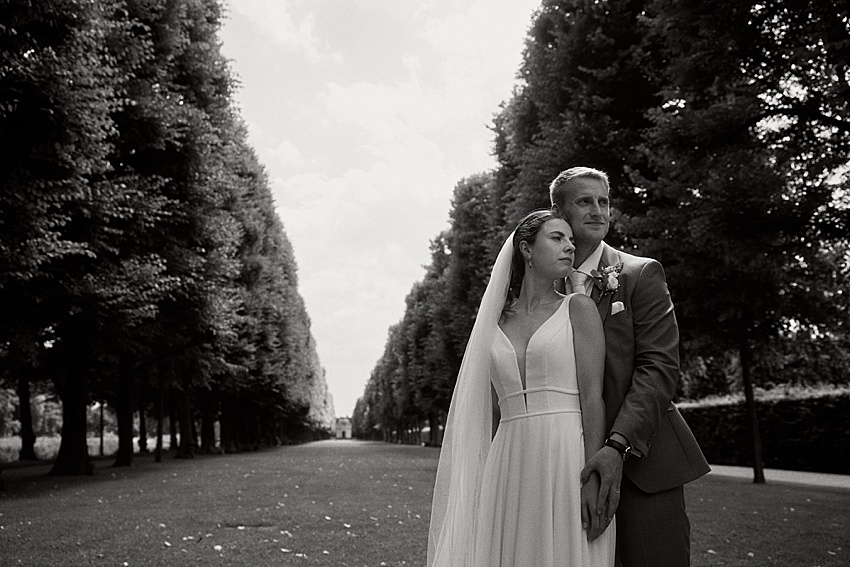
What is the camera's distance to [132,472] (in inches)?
868

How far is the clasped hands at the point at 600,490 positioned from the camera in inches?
115

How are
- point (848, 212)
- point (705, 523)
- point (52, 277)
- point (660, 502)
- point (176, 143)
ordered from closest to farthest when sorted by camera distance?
point (660, 502), point (705, 523), point (848, 212), point (52, 277), point (176, 143)

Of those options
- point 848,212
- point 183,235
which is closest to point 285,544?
point 848,212

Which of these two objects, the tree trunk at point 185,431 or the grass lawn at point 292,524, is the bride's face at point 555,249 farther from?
the tree trunk at point 185,431

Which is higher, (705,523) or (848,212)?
(848,212)

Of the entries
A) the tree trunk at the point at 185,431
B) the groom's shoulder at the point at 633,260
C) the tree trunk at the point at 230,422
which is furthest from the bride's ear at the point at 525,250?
the tree trunk at the point at 230,422

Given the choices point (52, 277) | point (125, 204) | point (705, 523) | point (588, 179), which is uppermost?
point (125, 204)

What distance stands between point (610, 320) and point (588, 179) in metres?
0.63

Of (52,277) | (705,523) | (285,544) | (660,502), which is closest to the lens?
(660,502)

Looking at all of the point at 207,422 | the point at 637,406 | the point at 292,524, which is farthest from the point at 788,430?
the point at 207,422

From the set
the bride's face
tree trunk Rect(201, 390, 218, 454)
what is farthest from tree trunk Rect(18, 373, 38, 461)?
the bride's face

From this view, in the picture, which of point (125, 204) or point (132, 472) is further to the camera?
point (132, 472)

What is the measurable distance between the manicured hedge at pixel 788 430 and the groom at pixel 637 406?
20.3 meters

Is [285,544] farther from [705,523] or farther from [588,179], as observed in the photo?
[588,179]
